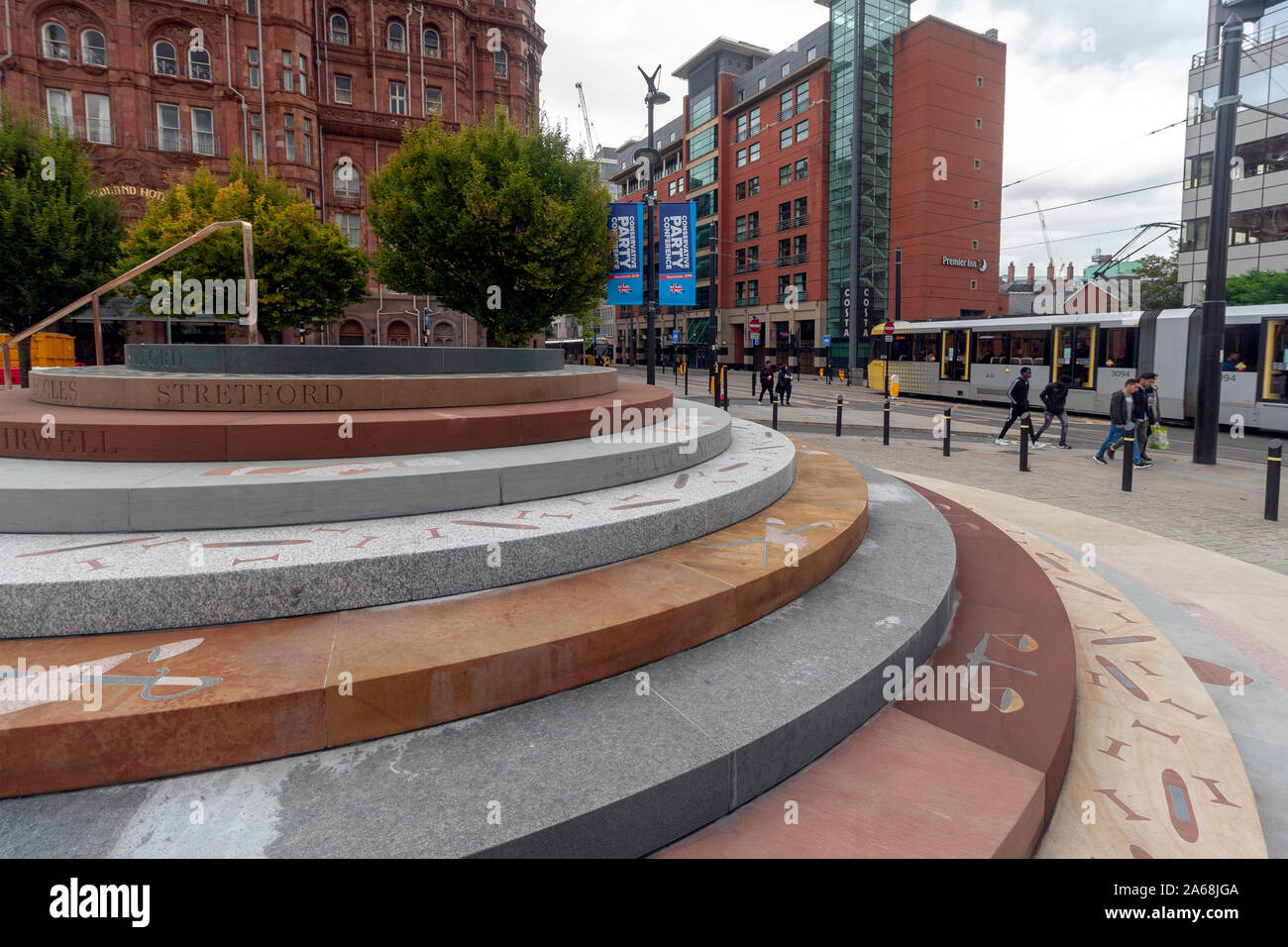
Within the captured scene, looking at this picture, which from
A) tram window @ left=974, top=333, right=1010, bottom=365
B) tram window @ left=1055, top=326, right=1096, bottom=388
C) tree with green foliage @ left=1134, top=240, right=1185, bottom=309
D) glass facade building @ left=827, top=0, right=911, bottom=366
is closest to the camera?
tram window @ left=1055, top=326, right=1096, bottom=388

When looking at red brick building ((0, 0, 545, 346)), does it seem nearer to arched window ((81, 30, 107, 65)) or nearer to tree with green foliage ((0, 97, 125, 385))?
arched window ((81, 30, 107, 65))

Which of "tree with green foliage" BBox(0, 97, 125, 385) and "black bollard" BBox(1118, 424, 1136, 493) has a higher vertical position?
"tree with green foliage" BBox(0, 97, 125, 385)

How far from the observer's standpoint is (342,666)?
335 centimetres

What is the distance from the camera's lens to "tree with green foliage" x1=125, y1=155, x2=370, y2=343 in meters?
27.1

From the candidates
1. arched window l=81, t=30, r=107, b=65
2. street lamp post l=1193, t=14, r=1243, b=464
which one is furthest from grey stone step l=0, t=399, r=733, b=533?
arched window l=81, t=30, r=107, b=65

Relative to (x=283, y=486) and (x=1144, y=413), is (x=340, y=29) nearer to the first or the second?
(x=1144, y=413)

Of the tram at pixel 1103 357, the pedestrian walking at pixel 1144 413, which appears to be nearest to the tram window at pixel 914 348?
the tram at pixel 1103 357

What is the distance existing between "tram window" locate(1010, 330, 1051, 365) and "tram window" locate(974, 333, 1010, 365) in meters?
0.54

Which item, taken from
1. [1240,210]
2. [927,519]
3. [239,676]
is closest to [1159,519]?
[927,519]

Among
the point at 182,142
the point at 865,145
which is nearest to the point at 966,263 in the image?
the point at 865,145

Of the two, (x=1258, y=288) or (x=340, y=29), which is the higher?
(x=340, y=29)

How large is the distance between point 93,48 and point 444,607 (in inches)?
1922
